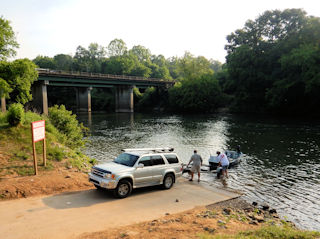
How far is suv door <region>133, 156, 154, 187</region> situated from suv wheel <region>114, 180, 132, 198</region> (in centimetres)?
42

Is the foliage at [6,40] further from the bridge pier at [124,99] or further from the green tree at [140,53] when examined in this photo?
the green tree at [140,53]

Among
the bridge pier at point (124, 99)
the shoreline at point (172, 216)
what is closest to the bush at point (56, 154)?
the shoreline at point (172, 216)

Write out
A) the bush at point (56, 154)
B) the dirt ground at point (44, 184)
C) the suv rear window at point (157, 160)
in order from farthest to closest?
1. the bush at point (56, 154)
2. the suv rear window at point (157, 160)
3. the dirt ground at point (44, 184)

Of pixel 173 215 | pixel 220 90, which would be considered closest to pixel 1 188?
pixel 173 215

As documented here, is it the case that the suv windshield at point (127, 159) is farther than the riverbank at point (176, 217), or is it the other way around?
the suv windshield at point (127, 159)

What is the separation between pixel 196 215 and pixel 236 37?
246 feet

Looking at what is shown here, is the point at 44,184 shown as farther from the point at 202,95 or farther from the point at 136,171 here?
the point at 202,95

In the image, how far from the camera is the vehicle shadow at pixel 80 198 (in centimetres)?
1024

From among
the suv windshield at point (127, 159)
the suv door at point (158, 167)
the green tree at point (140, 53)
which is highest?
the green tree at point (140, 53)

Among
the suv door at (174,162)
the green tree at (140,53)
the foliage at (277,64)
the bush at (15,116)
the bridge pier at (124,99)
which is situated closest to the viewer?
the suv door at (174,162)

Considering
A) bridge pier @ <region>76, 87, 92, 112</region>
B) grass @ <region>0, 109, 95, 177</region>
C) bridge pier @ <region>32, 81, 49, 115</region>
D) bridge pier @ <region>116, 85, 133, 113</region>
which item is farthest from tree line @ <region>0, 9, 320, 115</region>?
grass @ <region>0, 109, 95, 177</region>

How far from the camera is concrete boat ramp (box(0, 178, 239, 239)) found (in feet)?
26.9

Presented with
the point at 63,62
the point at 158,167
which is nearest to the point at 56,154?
the point at 158,167

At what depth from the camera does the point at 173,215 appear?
983 cm
